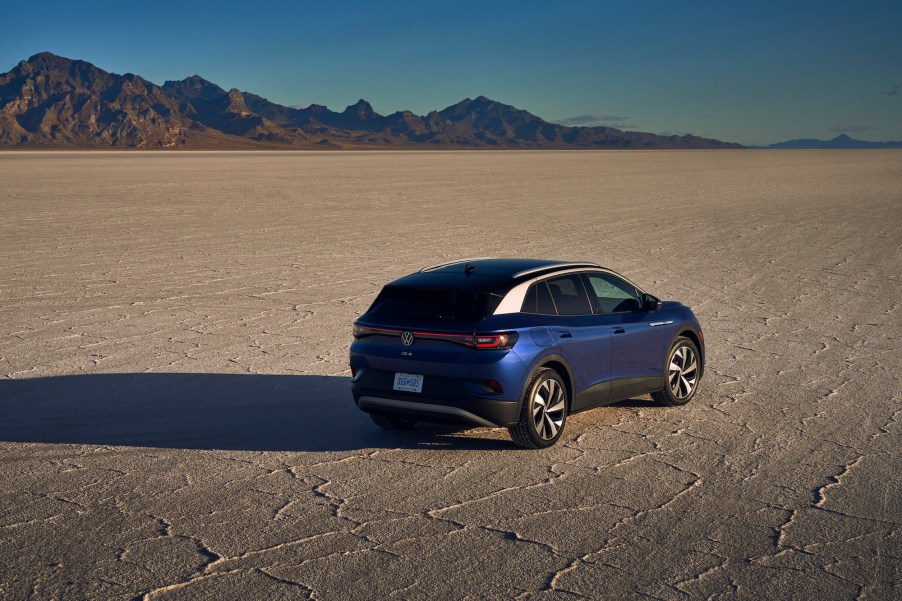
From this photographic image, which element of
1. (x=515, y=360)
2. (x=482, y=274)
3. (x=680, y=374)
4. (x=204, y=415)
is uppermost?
(x=482, y=274)

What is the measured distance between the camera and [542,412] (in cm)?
788

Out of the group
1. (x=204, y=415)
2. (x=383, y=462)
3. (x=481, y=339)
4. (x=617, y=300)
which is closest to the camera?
(x=481, y=339)

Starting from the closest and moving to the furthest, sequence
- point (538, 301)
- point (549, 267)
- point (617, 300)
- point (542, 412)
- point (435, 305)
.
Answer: point (435, 305)
point (542, 412)
point (538, 301)
point (549, 267)
point (617, 300)

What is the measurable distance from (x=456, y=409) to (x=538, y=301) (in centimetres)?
109

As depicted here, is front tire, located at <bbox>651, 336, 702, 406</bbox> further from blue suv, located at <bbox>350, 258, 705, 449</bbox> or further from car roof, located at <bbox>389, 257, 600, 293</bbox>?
car roof, located at <bbox>389, 257, 600, 293</bbox>

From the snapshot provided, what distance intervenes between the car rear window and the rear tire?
36.6 inches

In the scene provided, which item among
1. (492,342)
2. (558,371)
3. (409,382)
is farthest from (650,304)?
(409,382)

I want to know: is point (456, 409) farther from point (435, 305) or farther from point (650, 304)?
point (650, 304)

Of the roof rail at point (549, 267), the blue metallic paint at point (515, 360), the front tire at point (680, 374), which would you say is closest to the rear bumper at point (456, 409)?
the blue metallic paint at point (515, 360)

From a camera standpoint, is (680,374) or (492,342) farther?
(680,374)

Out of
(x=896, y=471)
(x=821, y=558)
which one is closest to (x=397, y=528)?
(x=821, y=558)

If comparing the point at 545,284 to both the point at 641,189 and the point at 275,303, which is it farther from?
the point at 641,189

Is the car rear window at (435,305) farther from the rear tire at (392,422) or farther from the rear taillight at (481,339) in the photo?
the rear tire at (392,422)

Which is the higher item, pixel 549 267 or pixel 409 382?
pixel 549 267
